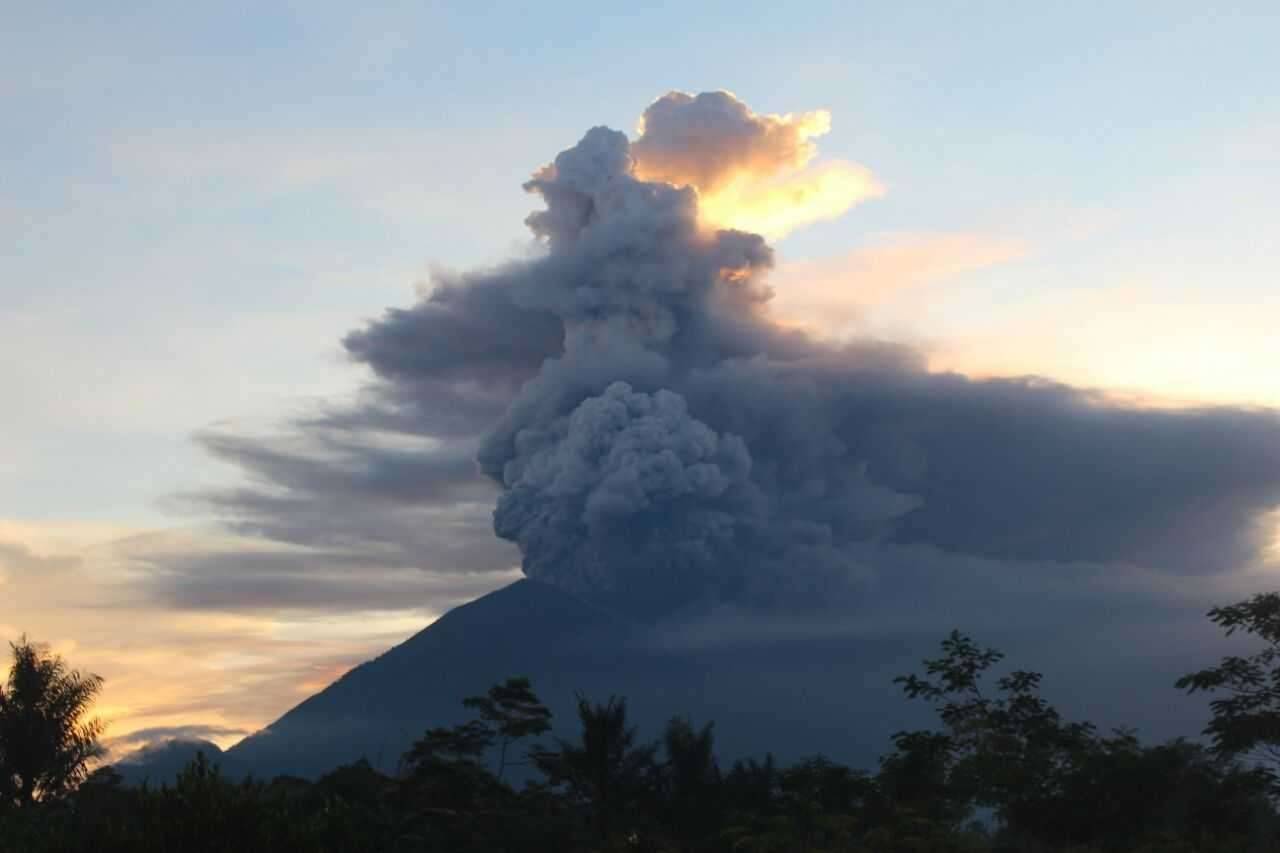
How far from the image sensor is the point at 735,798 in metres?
62.6

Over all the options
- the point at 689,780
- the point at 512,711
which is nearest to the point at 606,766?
the point at 689,780

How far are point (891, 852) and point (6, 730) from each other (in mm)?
32895

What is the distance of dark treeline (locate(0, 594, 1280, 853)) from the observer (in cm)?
3262

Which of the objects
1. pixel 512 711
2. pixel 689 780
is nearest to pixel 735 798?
pixel 689 780

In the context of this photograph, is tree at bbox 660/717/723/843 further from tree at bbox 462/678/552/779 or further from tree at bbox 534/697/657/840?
tree at bbox 462/678/552/779


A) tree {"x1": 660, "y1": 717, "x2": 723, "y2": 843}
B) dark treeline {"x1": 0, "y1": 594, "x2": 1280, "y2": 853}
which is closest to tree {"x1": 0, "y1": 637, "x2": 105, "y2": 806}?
dark treeline {"x1": 0, "y1": 594, "x2": 1280, "y2": 853}

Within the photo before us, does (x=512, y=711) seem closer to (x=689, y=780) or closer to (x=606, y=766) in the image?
(x=689, y=780)

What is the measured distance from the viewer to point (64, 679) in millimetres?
58938

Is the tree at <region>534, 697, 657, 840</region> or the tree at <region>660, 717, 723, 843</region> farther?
the tree at <region>660, 717, 723, 843</region>

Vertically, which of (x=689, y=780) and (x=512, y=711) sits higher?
(x=512, y=711)

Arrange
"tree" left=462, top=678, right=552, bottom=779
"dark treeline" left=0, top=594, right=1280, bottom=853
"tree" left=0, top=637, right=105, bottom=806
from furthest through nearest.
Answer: "tree" left=462, top=678, right=552, bottom=779 < "tree" left=0, top=637, right=105, bottom=806 < "dark treeline" left=0, top=594, right=1280, bottom=853

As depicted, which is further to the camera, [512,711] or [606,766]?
[512,711]

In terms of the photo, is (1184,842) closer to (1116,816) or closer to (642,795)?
(1116,816)

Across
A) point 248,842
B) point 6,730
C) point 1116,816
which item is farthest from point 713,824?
point 248,842
